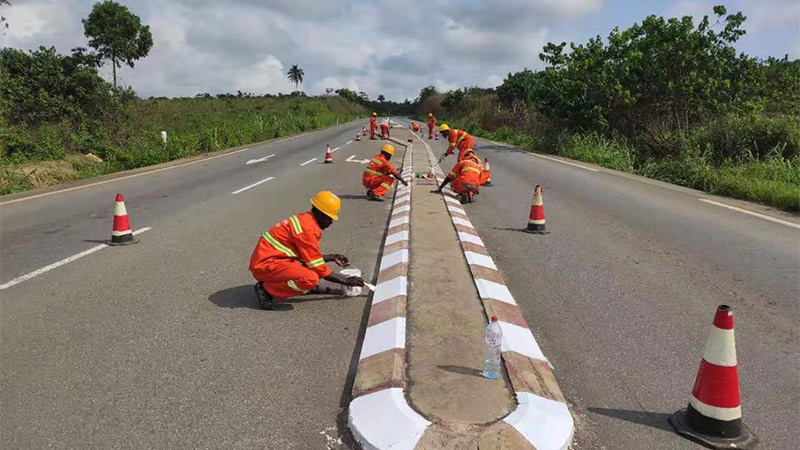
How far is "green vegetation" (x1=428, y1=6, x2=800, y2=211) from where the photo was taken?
13.9 metres

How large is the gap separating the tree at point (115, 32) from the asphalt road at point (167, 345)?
35.2m

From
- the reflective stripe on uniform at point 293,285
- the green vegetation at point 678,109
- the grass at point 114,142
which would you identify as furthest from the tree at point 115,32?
the reflective stripe on uniform at point 293,285

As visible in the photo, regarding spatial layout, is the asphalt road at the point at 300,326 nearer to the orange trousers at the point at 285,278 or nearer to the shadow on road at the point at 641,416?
the shadow on road at the point at 641,416

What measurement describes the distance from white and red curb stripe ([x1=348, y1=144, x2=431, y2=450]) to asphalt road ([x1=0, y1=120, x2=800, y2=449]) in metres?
0.13

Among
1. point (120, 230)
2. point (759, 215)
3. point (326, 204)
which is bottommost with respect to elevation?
point (759, 215)

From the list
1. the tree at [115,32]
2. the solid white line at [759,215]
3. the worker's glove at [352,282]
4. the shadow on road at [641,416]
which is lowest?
the solid white line at [759,215]

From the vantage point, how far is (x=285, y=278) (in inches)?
191

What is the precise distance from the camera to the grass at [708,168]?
10.8 meters

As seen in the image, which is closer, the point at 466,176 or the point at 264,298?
the point at 264,298

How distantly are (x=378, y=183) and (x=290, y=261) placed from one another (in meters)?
6.33

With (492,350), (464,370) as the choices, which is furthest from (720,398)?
(464,370)

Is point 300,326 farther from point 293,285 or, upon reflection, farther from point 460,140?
point 460,140

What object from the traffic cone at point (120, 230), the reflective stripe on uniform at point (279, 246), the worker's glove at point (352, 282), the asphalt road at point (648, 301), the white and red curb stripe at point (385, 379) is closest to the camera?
the white and red curb stripe at point (385, 379)

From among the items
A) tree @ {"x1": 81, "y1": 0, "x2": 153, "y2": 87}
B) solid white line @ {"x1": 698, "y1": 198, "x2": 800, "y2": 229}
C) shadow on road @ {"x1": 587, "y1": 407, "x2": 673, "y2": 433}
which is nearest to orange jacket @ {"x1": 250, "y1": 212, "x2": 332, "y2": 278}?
shadow on road @ {"x1": 587, "y1": 407, "x2": 673, "y2": 433}
